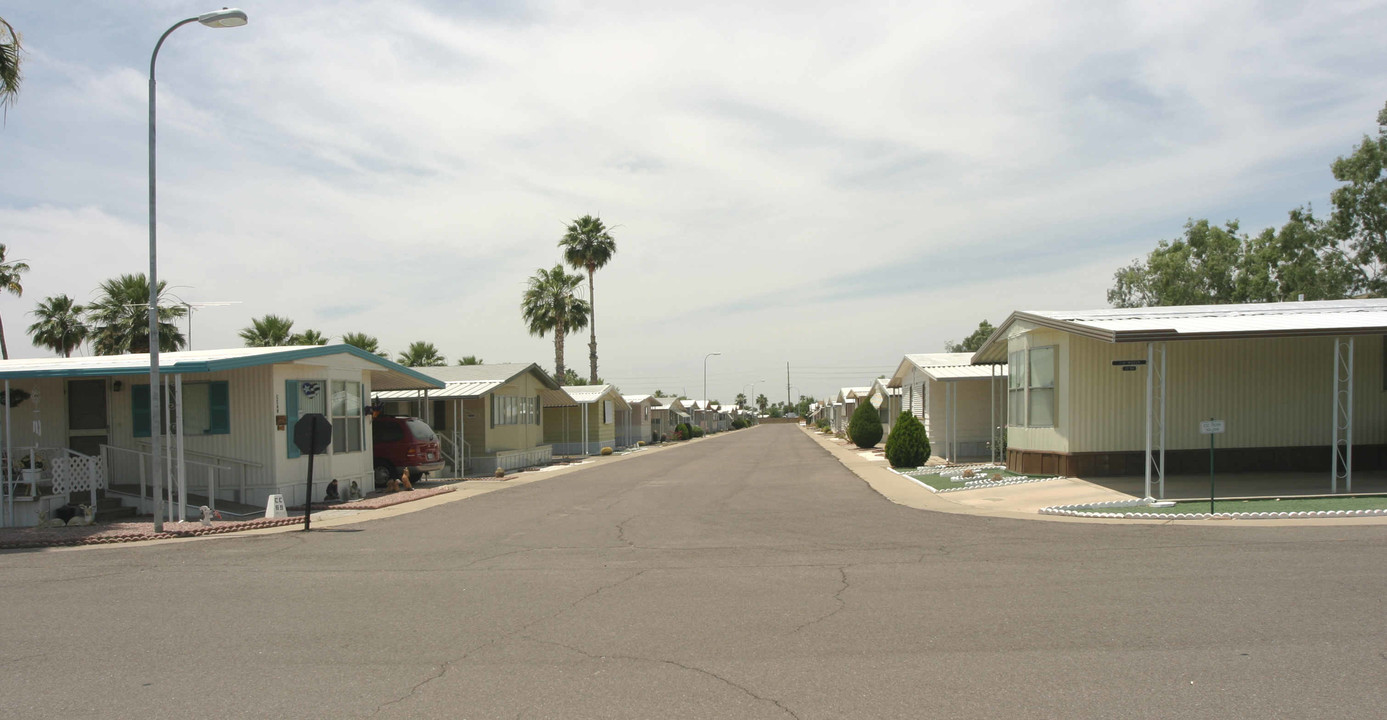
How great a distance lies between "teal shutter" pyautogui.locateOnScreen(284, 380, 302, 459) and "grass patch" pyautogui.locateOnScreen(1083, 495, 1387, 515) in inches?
591

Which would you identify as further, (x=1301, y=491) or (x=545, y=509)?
(x=545, y=509)

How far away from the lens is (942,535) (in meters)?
12.1

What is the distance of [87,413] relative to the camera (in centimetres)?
1770

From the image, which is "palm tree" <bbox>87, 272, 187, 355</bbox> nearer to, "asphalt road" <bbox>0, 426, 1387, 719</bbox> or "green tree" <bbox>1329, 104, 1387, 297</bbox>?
"asphalt road" <bbox>0, 426, 1387, 719</bbox>

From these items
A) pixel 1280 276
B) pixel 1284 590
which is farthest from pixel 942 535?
pixel 1280 276

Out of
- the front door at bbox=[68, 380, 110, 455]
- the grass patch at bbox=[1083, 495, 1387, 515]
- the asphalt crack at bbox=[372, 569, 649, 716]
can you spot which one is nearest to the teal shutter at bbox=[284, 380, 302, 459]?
the front door at bbox=[68, 380, 110, 455]

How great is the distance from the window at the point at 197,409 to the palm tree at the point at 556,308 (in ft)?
99.7

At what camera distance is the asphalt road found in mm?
5418

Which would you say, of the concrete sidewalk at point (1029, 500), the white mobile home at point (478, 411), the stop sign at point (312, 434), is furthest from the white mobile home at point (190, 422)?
the concrete sidewalk at point (1029, 500)

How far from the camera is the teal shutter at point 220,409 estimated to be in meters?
17.4

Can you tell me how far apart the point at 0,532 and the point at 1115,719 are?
16.5 metres

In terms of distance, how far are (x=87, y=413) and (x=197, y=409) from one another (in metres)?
2.34

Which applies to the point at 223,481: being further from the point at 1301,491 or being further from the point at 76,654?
the point at 1301,491

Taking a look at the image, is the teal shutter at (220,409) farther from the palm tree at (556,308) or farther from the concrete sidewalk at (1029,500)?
the palm tree at (556,308)
